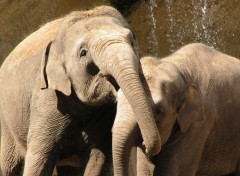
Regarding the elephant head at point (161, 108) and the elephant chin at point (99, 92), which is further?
the elephant chin at point (99, 92)

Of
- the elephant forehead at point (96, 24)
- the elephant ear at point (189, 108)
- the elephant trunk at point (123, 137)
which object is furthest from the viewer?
the elephant ear at point (189, 108)

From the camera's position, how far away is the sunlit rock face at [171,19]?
15.7m

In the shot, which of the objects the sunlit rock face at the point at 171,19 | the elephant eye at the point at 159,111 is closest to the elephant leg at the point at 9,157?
the elephant eye at the point at 159,111

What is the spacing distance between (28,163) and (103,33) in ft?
5.06

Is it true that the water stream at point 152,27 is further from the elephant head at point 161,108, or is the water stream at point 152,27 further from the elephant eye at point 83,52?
the elephant eye at point 83,52

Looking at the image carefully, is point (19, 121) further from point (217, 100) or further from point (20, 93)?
point (217, 100)

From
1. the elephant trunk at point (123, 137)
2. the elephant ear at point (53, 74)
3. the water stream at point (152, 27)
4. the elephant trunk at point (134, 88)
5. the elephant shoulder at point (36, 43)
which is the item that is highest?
the elephant trunk at point (134, 88)

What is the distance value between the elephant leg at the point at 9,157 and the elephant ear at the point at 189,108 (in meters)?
2.21

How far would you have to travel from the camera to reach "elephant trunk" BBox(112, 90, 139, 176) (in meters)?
10.0

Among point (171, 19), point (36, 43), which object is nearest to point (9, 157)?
point (36, 43)

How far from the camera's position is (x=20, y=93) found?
1188cm

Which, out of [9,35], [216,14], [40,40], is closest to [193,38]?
[216,14]

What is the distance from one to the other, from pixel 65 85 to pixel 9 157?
1.85 meters

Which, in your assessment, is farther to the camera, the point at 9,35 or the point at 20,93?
the point at 9,35
